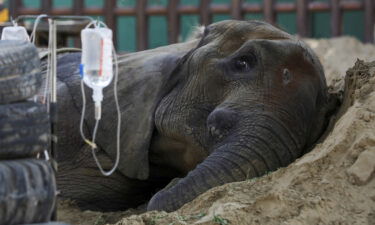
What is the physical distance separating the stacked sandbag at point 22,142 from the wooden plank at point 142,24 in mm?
10306

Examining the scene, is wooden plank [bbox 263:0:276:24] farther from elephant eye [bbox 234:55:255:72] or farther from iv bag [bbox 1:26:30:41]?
iv bag [bbox 1:26:30:41]

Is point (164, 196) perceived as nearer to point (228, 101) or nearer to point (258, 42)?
point (228, 101)

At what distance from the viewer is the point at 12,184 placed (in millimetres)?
4328

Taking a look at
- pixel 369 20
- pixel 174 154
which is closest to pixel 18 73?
pixel 174 154

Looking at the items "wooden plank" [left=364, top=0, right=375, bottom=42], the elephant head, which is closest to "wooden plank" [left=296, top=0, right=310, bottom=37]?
"wooden plank" [left=364, top=0, right=375, bottom=42]

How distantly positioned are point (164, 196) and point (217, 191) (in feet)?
2.09

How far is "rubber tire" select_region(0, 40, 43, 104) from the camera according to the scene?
4.63 metres

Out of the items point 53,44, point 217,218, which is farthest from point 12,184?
point 217,218

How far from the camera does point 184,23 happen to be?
14891 mm

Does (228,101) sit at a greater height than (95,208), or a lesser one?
greater

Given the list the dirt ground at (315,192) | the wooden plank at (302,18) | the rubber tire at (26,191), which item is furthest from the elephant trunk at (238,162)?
the wooden plank at (302,18)

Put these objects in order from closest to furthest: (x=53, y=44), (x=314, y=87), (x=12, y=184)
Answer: (x=12, y=184) → (x=53, y=44) → (x=314, y=87)

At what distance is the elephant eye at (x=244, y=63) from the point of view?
6.68 m

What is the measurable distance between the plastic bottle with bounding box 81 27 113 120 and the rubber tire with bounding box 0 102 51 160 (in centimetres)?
30
